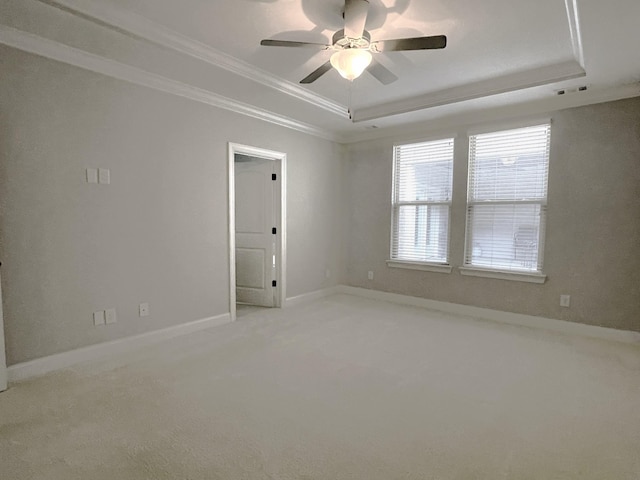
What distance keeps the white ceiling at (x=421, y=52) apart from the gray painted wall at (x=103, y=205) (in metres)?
0.67

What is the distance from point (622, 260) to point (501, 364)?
6.05ft

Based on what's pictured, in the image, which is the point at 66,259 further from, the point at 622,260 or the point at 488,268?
the point at 622,260

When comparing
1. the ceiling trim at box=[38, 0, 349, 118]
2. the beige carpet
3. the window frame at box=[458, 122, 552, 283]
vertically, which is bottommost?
the beige carpet

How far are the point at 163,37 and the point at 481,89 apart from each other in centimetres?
307

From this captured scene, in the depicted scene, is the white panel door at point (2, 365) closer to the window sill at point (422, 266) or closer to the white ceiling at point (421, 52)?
the white ceiling at point (421, 52)

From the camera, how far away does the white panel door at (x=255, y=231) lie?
4801 mm

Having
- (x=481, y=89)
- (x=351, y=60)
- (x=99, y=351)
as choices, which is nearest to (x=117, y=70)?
(x=351, y=60)

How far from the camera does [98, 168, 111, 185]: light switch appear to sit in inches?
118

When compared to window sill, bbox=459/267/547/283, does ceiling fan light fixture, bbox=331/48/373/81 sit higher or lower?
higher

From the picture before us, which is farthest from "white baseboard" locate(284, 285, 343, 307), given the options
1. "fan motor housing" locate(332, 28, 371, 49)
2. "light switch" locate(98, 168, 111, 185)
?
"fan motor housing" locate(332, 28, 371, 49)

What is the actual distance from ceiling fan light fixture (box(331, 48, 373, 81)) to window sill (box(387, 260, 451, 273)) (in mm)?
3110

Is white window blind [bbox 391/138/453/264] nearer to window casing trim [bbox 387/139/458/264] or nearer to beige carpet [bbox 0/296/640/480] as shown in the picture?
window casing trim [bbox 387/139/458/264]

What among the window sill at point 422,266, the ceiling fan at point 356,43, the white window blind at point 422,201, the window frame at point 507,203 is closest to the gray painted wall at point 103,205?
the ceiling fan at point 356,43

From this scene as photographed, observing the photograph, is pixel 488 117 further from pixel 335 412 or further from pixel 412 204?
pixel 335 412
